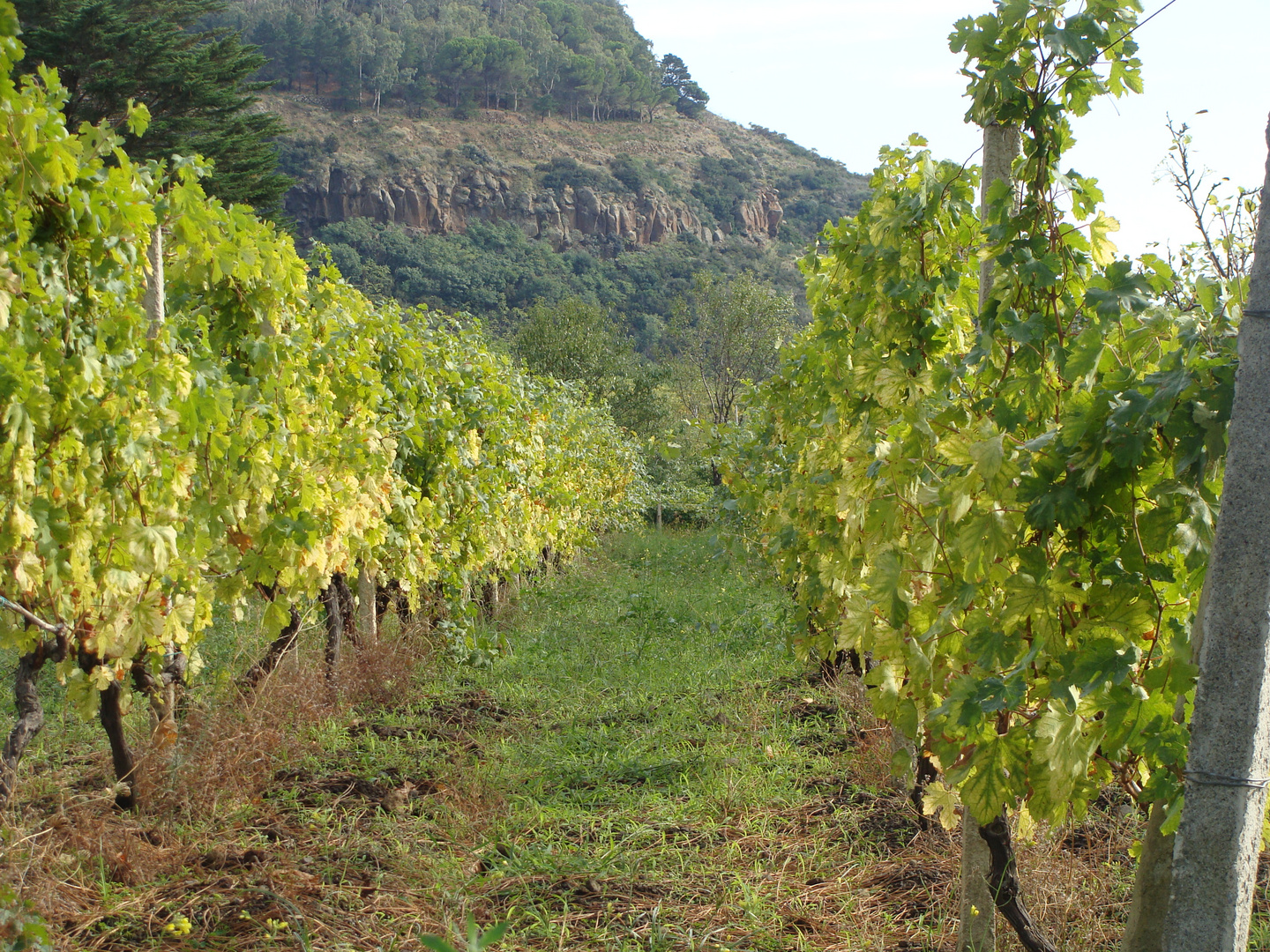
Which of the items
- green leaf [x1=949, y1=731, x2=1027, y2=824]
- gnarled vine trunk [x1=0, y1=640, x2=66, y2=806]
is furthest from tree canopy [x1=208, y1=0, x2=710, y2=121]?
green leaf [x1=949, y1=731, x2=1027, y2=824]

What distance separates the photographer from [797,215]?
3172 inches

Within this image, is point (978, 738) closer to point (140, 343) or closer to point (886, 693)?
point (886, 693)

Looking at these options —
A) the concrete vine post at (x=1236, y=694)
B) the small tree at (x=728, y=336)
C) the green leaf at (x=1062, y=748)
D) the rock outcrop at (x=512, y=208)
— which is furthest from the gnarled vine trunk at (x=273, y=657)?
the rock outcrop at (x=512, y=208)

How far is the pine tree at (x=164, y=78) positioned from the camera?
60.2ft

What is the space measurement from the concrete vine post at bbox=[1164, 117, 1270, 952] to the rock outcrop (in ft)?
226

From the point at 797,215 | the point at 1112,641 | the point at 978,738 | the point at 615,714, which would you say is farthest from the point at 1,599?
the point at 797,215

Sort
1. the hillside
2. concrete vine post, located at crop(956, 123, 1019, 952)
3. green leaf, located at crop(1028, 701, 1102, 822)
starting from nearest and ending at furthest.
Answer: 1. green leaf, located at crop(1028, 701, 1102, 822)
2. concrete vine post, located at crop(956, 123, 1019, 952)
3. the hillside

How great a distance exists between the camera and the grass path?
2938 mm

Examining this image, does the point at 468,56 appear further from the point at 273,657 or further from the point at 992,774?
the point at 992,774

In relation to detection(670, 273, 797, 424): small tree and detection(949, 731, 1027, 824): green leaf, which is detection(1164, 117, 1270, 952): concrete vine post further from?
detection(670, 273, 797, 424): small tree

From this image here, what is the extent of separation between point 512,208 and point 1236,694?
7673 centimetres

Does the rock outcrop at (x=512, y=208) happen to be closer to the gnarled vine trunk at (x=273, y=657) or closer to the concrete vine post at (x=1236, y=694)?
the gnarled vine trunk at (x=273, y=657)

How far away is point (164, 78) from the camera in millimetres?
19578

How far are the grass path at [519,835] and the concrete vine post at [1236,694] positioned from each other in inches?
61.6
